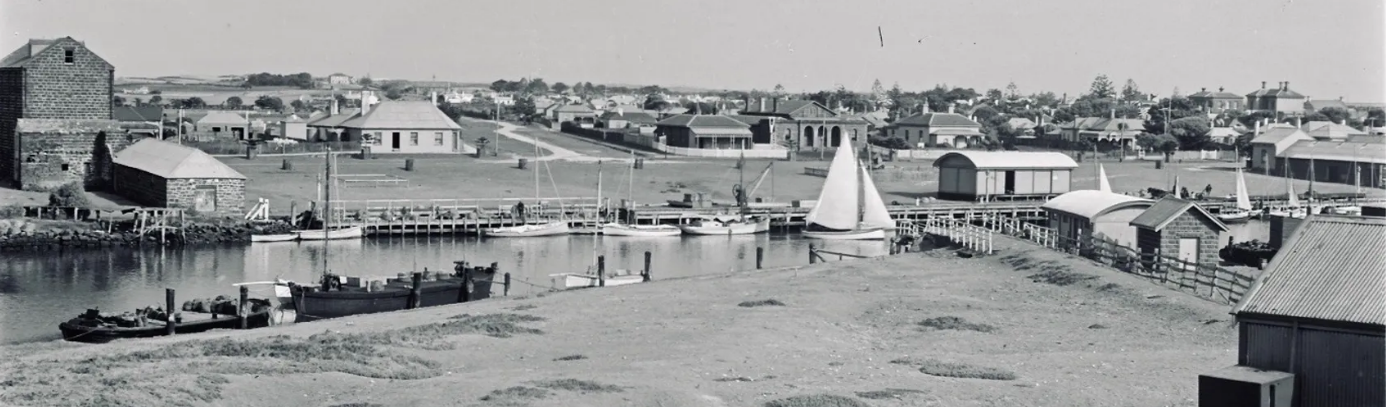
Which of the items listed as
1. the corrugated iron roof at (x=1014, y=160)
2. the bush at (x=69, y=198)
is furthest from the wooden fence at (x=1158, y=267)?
the bush at (x=69, y=198)

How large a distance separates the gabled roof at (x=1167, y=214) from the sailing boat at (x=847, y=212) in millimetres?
21719

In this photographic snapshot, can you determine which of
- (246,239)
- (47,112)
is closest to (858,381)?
(246,239)

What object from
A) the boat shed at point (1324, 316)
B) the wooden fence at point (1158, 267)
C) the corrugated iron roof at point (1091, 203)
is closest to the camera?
the boat shed at point (1324, 316)

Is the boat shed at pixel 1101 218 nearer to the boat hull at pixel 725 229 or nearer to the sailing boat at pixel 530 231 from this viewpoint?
the boat hull at pixel 725 229

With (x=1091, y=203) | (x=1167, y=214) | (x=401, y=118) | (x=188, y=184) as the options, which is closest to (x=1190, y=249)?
(x=1167, y=214)

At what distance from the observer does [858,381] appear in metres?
26.2

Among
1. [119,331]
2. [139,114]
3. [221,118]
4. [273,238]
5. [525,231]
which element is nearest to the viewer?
[119,331]

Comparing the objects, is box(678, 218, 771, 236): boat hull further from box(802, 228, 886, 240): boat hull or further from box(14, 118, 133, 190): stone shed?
box(14, 118, 133, 190): stone shed

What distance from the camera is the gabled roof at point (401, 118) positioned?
93.8 m

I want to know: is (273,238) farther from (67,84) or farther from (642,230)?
(642,230)

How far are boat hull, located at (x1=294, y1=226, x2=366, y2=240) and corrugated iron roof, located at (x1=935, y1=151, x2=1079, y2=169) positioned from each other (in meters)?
29.8

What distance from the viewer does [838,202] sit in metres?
66.3

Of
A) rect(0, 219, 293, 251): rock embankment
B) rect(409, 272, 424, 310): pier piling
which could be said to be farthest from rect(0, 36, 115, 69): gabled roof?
rect(409, 272, 424, 310): pier piling

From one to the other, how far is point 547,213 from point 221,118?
141 ft
